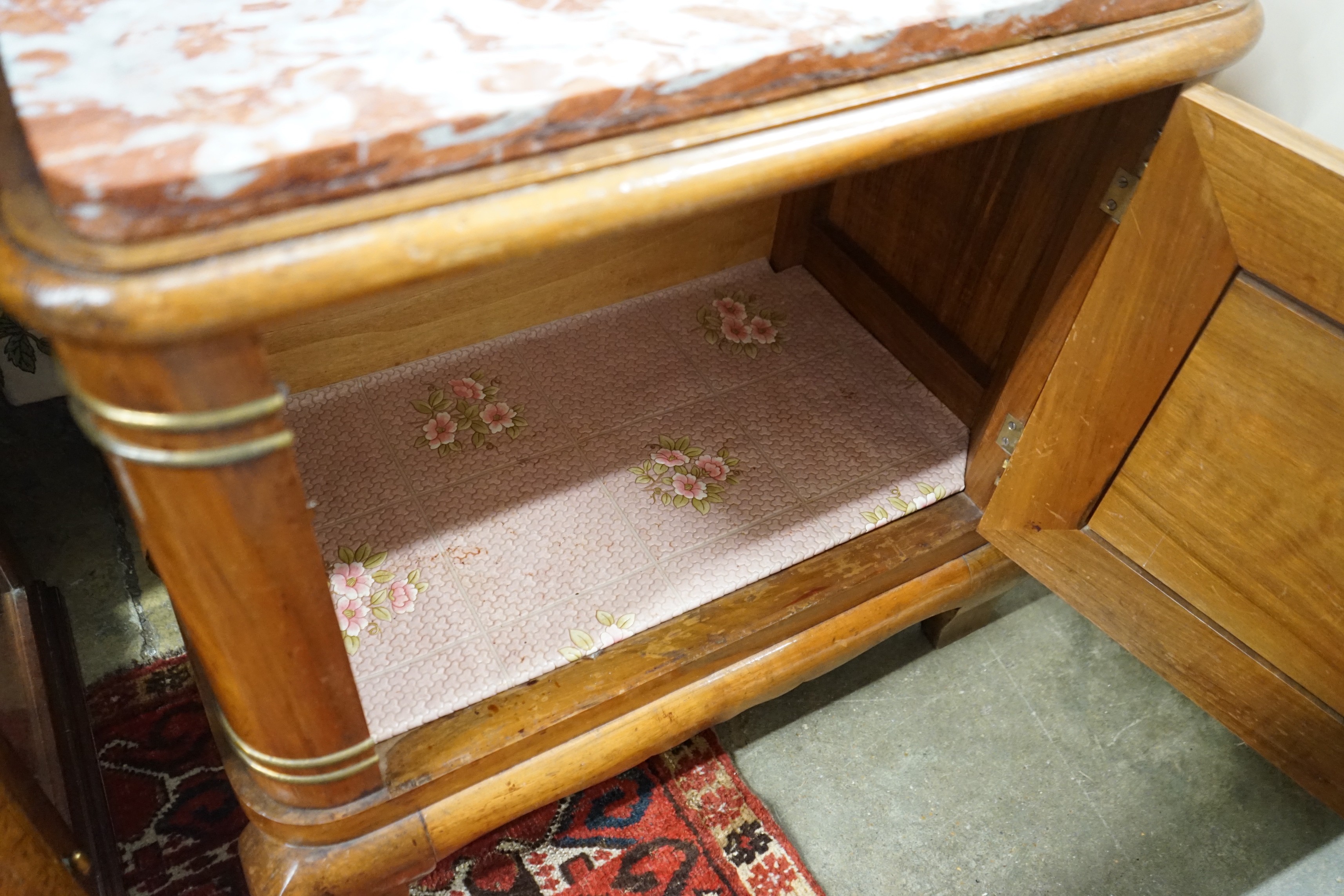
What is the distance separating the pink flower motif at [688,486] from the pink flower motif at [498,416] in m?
0.17

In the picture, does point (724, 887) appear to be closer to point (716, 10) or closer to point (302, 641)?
point (302, 641)

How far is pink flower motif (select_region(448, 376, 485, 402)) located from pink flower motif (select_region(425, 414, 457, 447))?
1.3 inches

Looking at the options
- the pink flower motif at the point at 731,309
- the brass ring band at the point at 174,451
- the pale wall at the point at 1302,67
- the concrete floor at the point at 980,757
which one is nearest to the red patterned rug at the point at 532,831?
the concrete floor at the point at 980,757

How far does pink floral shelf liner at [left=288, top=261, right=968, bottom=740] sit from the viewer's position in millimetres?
728

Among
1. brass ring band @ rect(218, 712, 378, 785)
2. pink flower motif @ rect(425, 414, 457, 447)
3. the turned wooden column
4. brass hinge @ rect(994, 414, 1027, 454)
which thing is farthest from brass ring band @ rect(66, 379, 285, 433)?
brass hinge @ rect(994, 414, 1027, 454)

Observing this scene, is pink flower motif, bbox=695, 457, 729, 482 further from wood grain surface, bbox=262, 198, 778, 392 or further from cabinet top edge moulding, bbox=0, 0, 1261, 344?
cabinet top edge moulding, bbox=0, 0, 1261, 344

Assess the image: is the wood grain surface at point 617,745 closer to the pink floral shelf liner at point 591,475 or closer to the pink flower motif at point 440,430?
the pink floral shelf liner at point 591,475

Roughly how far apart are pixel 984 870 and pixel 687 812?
0.27 meters

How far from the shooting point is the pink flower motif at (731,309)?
1031mm

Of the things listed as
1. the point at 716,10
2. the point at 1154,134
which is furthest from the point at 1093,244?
the point at 716,10

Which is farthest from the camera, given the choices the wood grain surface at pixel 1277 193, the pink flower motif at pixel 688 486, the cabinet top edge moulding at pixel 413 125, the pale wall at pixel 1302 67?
the pink flower motif at pixel 688 486

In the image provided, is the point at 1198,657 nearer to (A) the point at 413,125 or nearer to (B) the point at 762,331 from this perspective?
(B) the point at 762,331

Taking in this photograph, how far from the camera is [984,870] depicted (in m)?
0.85

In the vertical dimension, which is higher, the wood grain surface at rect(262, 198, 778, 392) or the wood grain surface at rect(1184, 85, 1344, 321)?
the wood grain surface at rect(1184, 85, 1344, 321)
